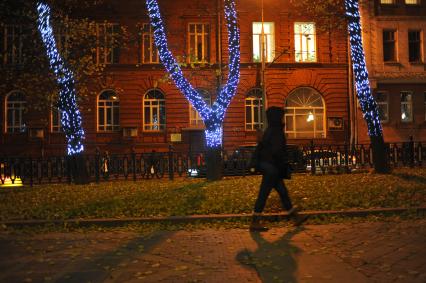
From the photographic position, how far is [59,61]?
1648 cm

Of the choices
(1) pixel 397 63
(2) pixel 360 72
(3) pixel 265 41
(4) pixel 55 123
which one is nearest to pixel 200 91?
(3) pixel 265 41

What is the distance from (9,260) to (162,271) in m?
2.36

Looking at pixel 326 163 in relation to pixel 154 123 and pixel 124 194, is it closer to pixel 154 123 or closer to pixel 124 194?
pixel 124 194

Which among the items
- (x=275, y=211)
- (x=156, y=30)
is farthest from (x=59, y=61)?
(x=275, y=211)

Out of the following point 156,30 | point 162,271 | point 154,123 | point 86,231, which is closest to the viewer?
point 162,271

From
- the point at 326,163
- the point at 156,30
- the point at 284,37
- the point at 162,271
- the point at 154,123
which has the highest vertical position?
the point at 284,37

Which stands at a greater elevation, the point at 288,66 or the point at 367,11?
the point at 367,11

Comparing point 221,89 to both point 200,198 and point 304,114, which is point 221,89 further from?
point 304,114

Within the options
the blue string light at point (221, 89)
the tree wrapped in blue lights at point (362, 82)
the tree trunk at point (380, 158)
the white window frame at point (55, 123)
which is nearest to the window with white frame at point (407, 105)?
the tree wrapped in blue lights at point (362, 82)

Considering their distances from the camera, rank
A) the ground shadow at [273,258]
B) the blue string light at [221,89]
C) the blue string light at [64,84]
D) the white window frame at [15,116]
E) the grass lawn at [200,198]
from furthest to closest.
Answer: the white window frame at [15,116] < the blue string light at [221,89] < the blue string light at [64,84] < the grass lawn at [200,198] < the ground shadow at [273,258]

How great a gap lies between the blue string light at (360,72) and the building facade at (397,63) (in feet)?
63.1

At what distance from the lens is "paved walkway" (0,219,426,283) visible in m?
5.81

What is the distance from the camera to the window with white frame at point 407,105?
3506 cm

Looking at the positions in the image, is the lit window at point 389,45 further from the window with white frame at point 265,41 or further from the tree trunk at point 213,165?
the tree trunk at point 213,165
